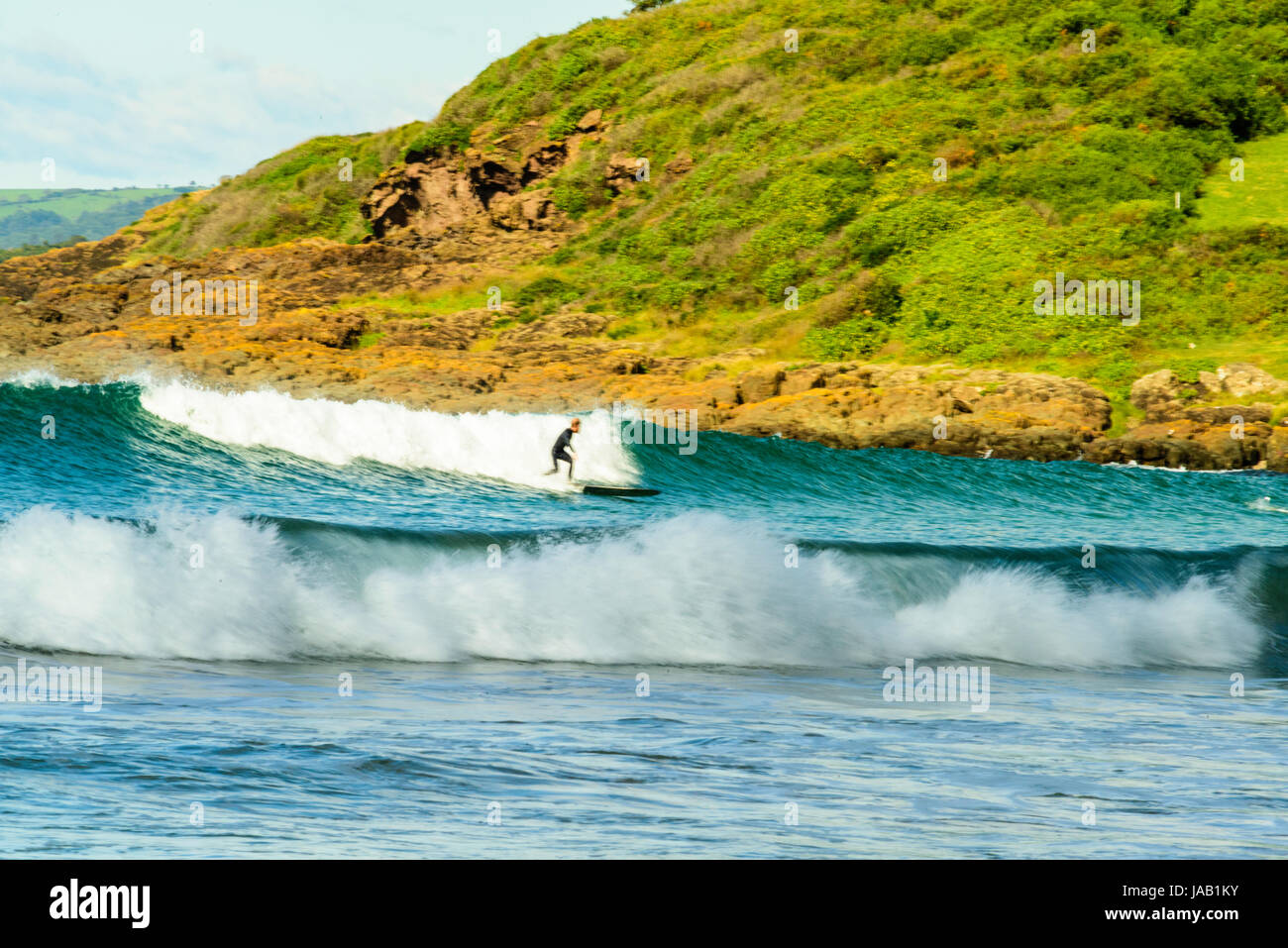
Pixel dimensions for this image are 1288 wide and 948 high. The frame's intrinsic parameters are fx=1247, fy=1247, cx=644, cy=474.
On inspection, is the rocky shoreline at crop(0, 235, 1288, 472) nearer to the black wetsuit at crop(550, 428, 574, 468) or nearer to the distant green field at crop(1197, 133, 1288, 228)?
the black wetsuit at crop(550, 428, 574, 468)

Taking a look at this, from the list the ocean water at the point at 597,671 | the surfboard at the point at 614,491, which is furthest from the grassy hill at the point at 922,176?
the ocean water at the point at 597,671

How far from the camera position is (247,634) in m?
11.5

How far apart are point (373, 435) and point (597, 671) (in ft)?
54.6

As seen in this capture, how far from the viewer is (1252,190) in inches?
1807

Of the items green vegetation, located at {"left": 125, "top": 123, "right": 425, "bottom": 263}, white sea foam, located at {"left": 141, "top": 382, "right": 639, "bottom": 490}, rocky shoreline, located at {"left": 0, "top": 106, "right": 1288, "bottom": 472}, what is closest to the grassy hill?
green vegetation, located at {"left": 125, "top": 123, "right": 425, "bottom": 263}

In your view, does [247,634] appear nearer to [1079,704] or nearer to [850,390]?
[1079,704]

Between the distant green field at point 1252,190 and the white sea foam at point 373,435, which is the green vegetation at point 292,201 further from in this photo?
the distant green field at point 1252,190

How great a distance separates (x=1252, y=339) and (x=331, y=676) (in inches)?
1445

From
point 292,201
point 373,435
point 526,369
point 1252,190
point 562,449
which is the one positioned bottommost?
point 562,449

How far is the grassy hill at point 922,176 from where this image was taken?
4200cm

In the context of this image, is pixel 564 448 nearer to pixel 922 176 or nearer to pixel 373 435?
pixel 373 435

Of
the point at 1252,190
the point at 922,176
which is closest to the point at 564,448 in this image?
the point at 922,176

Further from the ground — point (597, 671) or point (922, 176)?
point (922, 176)
